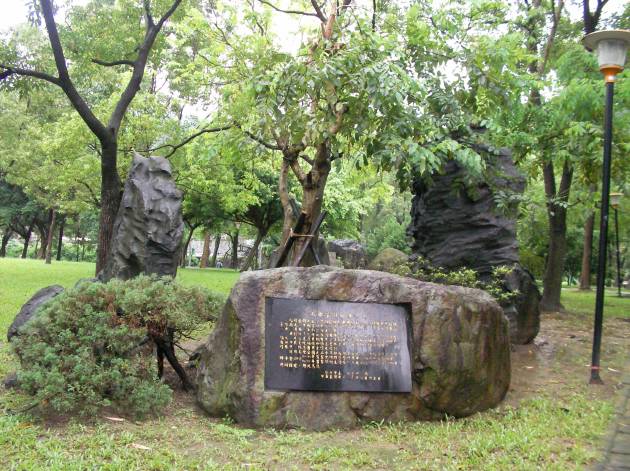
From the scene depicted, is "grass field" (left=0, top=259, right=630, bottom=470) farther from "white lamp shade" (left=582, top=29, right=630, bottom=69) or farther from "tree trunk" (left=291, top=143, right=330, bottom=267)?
"white lamp shade" (left=582, top=29, right=630, bottom=69)

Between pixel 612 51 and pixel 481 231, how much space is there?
3283mm

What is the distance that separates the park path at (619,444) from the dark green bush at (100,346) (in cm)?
373

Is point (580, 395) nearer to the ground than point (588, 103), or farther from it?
nearer to the ground

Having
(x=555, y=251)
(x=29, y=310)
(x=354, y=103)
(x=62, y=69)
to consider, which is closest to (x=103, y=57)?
(x=62, y=69)

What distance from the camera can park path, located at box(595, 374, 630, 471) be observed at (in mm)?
4137

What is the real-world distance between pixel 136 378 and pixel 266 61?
560 cm

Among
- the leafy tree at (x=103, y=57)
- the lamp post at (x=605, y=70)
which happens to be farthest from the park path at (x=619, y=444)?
the leafy tree at (x=103, y=57)

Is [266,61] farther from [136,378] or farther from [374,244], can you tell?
[374,244]

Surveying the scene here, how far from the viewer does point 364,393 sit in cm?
516

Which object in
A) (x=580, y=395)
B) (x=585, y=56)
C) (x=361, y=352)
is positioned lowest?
(x=580, y=395)

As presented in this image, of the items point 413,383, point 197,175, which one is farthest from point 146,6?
point 413,383

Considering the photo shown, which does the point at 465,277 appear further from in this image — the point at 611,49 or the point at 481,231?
the point at 611,49

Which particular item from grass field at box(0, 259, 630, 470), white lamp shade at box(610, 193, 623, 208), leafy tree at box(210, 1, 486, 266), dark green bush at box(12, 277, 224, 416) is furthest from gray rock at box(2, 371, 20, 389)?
white lamp shade at box(610, 193, 623, 208)

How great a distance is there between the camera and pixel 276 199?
2673 cm
